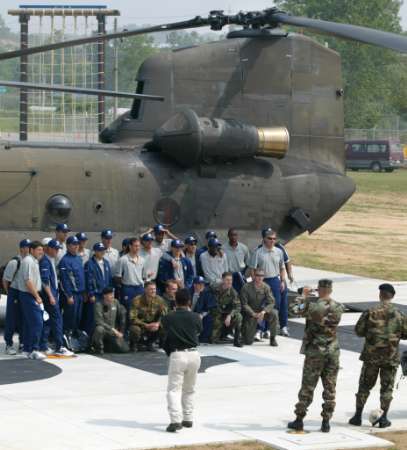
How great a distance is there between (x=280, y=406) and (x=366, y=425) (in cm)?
113

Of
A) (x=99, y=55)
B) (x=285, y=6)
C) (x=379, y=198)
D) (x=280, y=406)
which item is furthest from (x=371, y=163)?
(x=280, y=406)

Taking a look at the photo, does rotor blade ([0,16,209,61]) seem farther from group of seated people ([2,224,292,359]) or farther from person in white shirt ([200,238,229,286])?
person in white shirt ([200,238,229,286])

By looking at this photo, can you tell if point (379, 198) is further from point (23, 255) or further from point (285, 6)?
point (285, 6)

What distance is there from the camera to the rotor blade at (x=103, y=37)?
637 inches

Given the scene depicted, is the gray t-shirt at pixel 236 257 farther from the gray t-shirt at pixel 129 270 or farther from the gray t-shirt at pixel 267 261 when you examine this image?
the gray t-shirt at pixel 129 270

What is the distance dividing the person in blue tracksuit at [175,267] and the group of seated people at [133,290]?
13mm

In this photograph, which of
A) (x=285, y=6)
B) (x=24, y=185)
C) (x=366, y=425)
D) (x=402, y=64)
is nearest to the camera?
(x=366, y=425)

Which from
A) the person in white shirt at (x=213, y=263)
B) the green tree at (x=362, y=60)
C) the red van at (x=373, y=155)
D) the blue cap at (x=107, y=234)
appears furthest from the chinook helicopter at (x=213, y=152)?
the green tree at (x=362, y=60)

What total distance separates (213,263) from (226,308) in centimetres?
82

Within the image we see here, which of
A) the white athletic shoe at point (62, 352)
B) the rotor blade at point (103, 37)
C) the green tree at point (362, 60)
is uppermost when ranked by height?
the green tree at point (362, 60)

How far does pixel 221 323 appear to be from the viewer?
54.3 ft

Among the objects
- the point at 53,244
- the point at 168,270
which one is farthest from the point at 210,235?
the point at 53,244

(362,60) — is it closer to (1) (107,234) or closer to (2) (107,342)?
(1) (107,234)

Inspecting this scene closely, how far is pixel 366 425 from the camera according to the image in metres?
12.1
